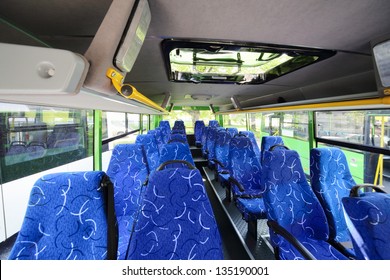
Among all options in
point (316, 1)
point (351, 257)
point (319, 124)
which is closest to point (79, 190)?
point (316, 1)

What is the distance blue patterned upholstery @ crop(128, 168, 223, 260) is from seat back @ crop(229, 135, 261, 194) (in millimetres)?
2052

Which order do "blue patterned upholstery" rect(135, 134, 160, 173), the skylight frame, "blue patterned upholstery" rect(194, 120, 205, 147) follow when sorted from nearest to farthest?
1. the skylight frame
2. "blue patterned upholstery" rect(135, 134, 160, 173)
3. "blue patterned upholstery" rect(194, 120, 205, 147)

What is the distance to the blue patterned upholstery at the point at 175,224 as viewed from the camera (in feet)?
3.78

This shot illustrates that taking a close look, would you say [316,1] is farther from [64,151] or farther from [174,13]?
[64,151]

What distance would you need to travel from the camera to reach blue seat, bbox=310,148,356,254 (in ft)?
6.54

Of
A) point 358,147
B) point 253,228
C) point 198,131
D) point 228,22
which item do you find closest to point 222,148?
point 253,228

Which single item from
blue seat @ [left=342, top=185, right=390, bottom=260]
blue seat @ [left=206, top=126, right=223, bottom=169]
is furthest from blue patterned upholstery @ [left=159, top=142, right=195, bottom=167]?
blue seat @ [left=206, top=126, right=223, bottom=169]

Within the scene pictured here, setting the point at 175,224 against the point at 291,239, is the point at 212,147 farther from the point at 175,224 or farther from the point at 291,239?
the point at 175,224

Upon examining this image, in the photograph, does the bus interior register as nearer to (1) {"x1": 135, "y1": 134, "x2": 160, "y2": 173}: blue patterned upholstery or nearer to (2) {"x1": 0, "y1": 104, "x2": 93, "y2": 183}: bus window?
(2) {"x1": 0, "y1": 104, "x2": 93, "y2": 183}: bus window

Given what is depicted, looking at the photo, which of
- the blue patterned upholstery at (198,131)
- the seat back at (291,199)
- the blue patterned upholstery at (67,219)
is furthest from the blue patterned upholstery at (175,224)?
the blue patterned upholstery at (198,131)

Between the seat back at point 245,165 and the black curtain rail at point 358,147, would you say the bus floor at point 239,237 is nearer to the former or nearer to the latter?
the seat back at point 245,165

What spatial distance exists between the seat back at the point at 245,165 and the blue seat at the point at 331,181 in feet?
3.57

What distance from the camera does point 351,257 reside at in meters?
1.65

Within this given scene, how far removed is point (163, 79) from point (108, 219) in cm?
239
